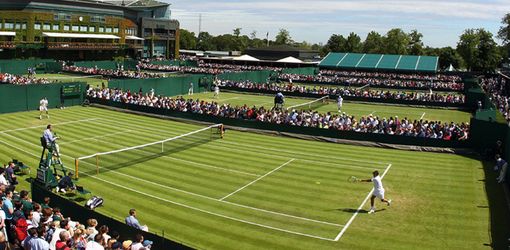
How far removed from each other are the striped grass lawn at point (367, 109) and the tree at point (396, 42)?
9822 centimetres

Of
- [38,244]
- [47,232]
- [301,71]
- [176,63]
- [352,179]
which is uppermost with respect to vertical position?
[301,71]

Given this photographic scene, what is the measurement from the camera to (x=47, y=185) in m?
19.8

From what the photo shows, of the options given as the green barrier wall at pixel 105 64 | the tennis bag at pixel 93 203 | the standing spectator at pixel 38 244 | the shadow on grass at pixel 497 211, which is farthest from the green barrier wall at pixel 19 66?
the shadow on grass at pixel 497 211

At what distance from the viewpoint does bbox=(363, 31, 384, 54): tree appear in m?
155

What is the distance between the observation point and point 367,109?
51.9 meters

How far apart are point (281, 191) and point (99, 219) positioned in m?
9.65

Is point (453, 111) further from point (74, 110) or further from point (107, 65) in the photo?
point (107, 65)

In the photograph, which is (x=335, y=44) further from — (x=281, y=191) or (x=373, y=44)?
(x=281, y=191)

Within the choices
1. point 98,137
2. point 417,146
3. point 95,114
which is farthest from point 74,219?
point 95,114

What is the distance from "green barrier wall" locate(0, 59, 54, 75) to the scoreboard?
115ft

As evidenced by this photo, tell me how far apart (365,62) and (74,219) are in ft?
303

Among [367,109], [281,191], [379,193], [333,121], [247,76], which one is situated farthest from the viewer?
[247,76]

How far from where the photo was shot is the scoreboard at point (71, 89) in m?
45.3

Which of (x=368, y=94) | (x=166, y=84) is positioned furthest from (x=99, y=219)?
(x=368, y=94)
